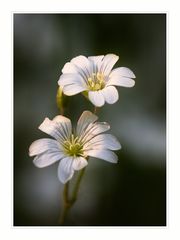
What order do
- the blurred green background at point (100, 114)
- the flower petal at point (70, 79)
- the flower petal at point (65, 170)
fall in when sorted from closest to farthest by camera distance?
the flower petal at point (65, 170)
the flower petal at point (70, 79)
the blurred green background at point (100, 114)

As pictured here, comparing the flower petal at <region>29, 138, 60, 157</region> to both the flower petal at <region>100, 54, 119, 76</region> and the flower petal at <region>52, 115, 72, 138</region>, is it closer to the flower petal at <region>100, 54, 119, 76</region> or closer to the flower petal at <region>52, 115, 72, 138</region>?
the flower petal at <region>52, 115, 72, 138</region>

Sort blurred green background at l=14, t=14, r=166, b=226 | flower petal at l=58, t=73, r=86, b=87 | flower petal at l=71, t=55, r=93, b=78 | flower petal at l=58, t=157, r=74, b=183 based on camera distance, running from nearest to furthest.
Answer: flower petal at l=58, t=157, r=74, b=183, flower petal at l=58, t=73, r=86, b=87, flower petal at l=71, t=55, r=93, b=78, blurred green background at l=14, t=14, r=166, b=226

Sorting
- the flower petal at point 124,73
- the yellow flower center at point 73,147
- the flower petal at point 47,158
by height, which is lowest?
the flower petal at point 47,158

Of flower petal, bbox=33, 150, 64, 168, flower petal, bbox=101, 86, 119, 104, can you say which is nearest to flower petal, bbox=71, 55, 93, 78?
flower petal, bbox=101, 86, 119, 104

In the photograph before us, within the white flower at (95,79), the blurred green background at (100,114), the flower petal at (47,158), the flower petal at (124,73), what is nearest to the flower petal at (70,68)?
the white flower at (95,79)

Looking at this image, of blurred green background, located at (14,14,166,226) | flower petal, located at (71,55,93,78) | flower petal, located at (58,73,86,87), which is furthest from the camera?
blurred green background, located at (14,14,166,226)

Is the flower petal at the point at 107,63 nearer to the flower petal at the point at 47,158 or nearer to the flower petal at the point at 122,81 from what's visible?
the flower petal at the point at 122,81

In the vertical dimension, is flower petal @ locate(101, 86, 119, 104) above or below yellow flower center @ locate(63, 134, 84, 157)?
above

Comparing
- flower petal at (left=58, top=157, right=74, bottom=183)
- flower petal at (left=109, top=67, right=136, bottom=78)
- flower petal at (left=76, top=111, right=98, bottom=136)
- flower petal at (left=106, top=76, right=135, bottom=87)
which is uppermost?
flower petal at (left=109, top=67, right=136, bottom=78)
